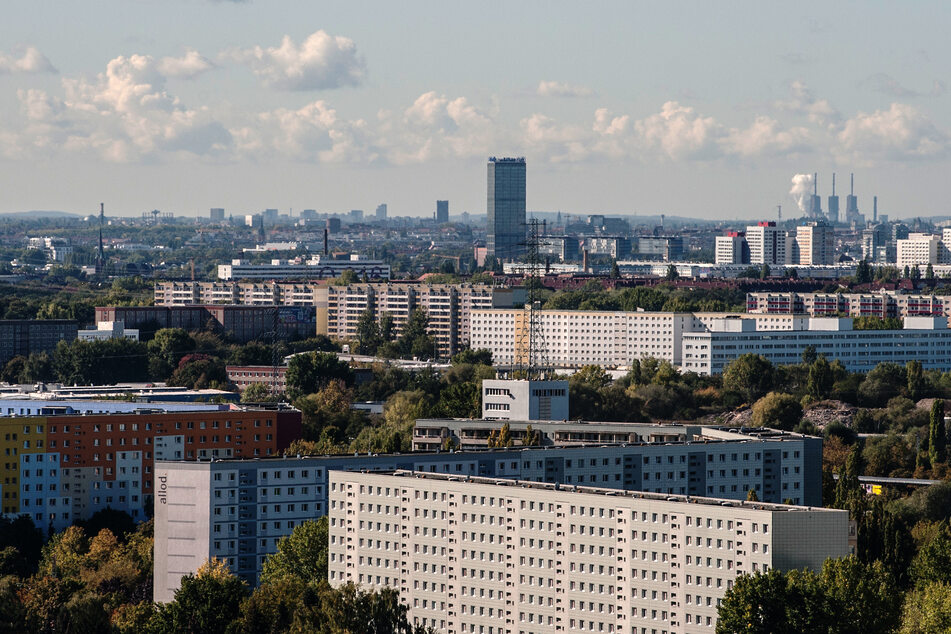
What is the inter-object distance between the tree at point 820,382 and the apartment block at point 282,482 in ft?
134

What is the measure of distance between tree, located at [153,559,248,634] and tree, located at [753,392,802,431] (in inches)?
1741

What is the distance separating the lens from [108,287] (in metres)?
160

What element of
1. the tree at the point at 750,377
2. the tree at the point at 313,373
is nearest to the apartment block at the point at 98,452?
the tree at the point at 313,373

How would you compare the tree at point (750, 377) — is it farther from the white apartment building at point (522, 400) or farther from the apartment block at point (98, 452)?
the apartment block at point (98, 452)

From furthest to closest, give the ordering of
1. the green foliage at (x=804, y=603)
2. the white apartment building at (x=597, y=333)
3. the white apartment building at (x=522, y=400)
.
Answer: the white apartment building at (x=597, y=333)
the white apartment building at (x=522, y=400)
the green foliage at (x=804, y=603)

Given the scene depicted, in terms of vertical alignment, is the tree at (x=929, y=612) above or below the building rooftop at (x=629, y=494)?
below

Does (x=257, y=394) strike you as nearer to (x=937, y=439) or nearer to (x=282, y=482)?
(x=937, y=439)

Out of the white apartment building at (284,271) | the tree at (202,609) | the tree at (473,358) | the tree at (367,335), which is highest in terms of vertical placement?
the white apartment building at (284,271)

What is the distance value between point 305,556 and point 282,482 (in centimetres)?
458

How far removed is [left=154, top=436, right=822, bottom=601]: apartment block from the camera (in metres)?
45.3

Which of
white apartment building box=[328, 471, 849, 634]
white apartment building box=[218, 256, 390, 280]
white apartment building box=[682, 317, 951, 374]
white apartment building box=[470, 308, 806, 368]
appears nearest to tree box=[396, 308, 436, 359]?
white apartment building box=[470, 308, 806, 368]

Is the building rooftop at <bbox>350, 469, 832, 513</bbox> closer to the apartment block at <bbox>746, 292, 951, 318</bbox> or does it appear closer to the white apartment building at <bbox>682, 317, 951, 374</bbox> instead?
the white apartment building at <bbox>682, 317, 951, 374</bbox>

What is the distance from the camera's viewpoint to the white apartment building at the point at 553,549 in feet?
109

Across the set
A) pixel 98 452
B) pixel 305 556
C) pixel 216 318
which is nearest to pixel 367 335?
pixel 216 318
